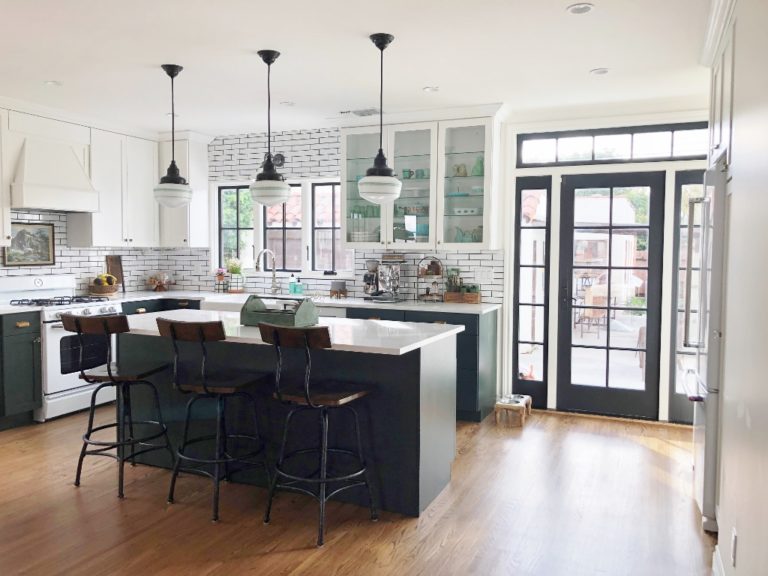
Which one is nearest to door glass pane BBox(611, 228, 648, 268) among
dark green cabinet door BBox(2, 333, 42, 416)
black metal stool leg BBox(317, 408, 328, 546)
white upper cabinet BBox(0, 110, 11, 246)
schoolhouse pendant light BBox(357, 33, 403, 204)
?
schoolhouse pendant light BBox(357, 33, 403, 204)

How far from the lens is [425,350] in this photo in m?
3.35

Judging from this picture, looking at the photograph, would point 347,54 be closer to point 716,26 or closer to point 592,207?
point 716,26

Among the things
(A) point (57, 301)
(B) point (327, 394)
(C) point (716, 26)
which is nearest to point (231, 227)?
(A) point (57, 301)

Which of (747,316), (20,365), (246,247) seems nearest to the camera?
(747,316)

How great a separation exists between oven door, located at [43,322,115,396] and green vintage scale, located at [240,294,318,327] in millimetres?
2111

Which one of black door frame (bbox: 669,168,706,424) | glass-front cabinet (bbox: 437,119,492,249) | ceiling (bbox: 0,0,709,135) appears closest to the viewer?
ceiling (bbox: 0,0,709,135)

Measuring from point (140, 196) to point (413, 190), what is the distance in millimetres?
2778

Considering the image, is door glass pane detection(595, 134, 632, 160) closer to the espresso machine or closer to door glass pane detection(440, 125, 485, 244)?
door glass pane detection(440, 125, 485, 244)

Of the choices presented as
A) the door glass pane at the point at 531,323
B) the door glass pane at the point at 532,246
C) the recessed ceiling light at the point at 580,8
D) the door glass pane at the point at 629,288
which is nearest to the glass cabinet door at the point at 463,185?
the door glass pane at the point at 532,246

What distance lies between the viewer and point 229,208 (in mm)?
6906

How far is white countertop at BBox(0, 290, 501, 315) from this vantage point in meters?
5.14

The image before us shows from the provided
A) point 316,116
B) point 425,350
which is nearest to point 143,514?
point 425,350

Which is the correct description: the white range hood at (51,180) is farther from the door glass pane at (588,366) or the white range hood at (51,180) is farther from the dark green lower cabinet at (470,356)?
the door glass pane at (588,366)

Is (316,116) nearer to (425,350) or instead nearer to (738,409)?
(425,350)
